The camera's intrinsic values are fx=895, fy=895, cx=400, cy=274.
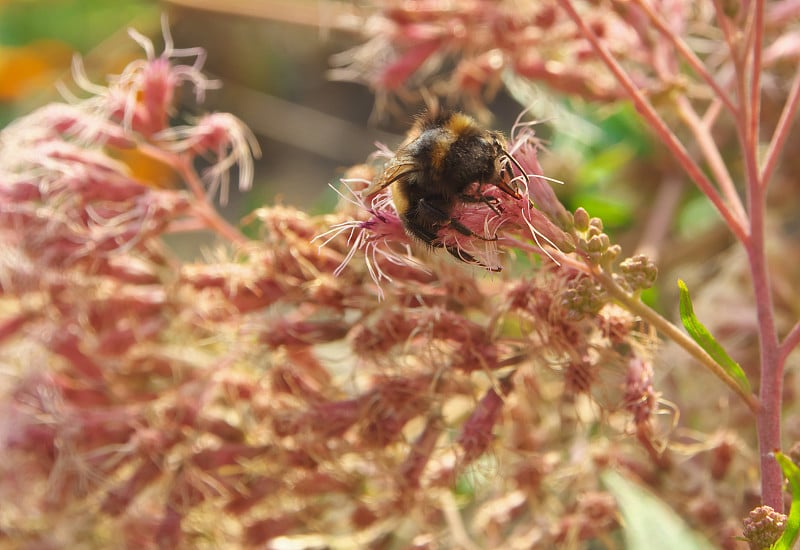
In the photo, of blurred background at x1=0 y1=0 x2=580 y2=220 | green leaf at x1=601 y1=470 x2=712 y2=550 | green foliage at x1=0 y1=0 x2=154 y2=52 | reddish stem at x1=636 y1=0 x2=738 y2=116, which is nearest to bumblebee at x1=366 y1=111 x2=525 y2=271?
reddish stem at x1=636 y1=0 x2=738 y2=116

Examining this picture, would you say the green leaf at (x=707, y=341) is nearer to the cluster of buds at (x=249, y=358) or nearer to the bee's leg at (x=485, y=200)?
the cluster of buds at (x=249, y=358)

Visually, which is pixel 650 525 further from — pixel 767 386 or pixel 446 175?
pixel 446 175

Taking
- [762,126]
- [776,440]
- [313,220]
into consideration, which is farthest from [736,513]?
[762,126]

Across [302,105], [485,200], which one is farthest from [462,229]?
[302,105]

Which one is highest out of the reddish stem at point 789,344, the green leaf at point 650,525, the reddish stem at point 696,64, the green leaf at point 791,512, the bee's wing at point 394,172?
the reddish stem at point 696,64

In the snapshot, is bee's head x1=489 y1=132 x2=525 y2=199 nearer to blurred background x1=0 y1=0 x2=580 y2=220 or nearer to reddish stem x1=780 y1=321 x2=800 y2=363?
reddish stem x1=780 y1=321 x2=800 y2=363

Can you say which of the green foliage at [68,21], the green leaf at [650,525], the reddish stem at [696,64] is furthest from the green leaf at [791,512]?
the green foliage at [68,21]
